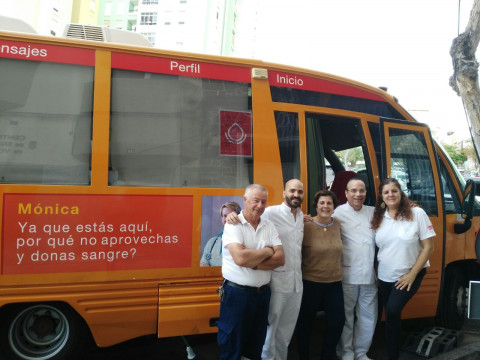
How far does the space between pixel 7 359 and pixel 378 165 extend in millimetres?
3691

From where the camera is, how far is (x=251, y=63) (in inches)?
148

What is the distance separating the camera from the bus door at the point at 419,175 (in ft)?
13.7

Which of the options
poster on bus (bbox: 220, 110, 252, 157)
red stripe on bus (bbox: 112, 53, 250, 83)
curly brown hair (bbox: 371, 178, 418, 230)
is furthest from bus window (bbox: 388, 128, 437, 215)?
red stripe on bus (bbox: 112, 53, 250, 83)

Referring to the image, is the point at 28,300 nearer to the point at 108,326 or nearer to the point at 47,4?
the point at 108,326

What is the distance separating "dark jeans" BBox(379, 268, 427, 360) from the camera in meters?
3.55

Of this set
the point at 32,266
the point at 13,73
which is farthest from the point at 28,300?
the point at 13,73

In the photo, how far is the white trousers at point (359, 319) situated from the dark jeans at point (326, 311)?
7.4 inches

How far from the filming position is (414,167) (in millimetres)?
4332

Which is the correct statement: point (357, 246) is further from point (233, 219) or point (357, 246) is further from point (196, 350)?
point (196, 350)

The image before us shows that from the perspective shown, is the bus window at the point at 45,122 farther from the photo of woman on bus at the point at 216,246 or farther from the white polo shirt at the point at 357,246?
the white polo shirt at the point at 357,246

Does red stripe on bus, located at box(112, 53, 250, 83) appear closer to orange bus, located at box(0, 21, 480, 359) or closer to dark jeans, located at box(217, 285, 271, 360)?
orange bus, located at box(0, 21, 480, 359)

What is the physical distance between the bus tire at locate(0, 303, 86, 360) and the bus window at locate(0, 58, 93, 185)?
1.02 metres

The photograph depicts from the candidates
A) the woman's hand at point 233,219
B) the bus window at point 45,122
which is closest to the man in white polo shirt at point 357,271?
the woman's hand at point 233,219

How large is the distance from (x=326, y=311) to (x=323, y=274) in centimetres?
37
